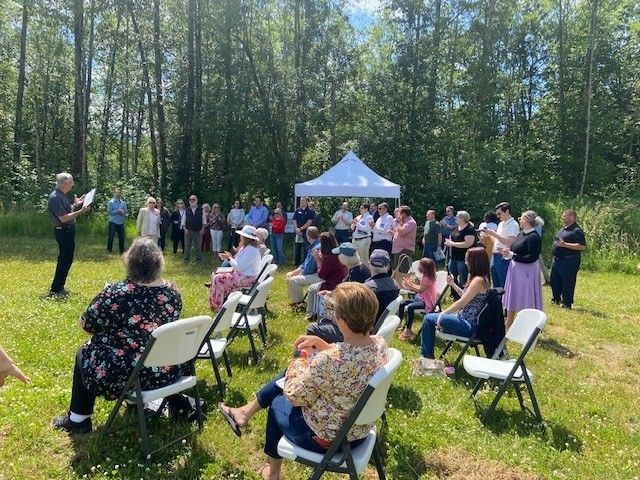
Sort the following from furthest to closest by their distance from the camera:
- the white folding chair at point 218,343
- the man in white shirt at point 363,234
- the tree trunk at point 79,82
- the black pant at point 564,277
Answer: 1. the tree trunk at point 79,82
2. the man in white shirt at point 363,234
3. the black pant at point 564,277
4. the white folding chair at point 218,343

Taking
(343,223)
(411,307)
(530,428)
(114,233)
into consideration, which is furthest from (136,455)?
(114,233)

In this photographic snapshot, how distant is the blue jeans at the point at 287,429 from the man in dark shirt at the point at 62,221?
523 centimetres

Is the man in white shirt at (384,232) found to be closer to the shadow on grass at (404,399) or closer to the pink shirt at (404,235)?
the pink shirt at (404,235)

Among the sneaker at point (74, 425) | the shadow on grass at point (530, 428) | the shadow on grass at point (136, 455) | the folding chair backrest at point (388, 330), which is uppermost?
the folding chair backrest at point (388, 330)

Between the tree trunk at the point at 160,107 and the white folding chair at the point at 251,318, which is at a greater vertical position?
the tree trunk at the point at 160,107

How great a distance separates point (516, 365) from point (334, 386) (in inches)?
71.6

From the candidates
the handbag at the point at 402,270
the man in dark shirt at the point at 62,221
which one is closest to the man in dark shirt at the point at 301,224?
the handbag at the point at 402,270

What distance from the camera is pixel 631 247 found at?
13.6m

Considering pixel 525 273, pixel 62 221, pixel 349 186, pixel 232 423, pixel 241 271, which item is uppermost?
pixel 349 186

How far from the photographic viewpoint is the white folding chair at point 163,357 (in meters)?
2.79

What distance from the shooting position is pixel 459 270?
8336 millimetres

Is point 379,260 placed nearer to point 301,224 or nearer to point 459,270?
point 459,270

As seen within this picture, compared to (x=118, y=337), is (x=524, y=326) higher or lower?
lower

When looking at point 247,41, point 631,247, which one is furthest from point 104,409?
point 247,41
